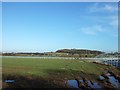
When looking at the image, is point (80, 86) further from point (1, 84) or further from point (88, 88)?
point (1, 84)

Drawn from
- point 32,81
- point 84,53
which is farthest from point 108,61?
point 84,53

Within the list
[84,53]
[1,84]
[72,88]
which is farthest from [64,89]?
[84,53]

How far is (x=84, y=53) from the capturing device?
160 metres

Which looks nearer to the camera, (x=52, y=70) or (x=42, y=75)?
(x=42, y=75)

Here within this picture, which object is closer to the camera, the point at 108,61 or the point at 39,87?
the point at 39,87

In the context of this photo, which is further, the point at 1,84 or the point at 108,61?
the point at 108,61

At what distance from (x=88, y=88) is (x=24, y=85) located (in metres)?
7.02

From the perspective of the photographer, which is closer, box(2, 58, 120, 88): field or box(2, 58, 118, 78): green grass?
box(2, 58, 120, 88): field

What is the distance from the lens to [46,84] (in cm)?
2814

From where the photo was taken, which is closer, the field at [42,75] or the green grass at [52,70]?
the field at [42,75]

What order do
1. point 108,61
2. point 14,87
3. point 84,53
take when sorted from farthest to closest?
point 84,53 < point 108,61 < point 14,87

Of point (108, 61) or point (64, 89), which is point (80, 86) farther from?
point (108, 61)

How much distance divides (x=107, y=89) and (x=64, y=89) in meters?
5.02

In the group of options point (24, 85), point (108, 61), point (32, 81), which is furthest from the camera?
point (108, 61)
